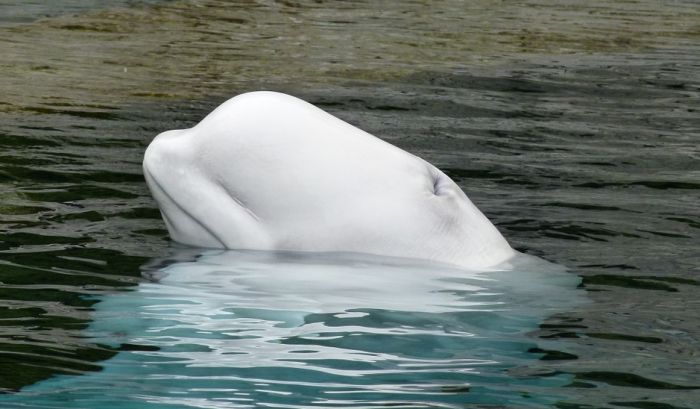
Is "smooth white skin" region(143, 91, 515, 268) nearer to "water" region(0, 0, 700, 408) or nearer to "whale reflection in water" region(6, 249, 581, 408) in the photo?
"whale reflection in water" region(6, 249, 581, 408)

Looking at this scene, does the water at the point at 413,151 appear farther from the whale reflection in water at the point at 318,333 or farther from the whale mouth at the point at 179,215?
the whale mouth at the point at 179,215

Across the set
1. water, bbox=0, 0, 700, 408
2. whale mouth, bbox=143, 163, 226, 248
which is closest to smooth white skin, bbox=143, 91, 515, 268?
whale mouth, bbox=143, 163, 226, 248

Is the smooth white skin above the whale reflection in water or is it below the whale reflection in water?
above

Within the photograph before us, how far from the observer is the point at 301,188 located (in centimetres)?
412

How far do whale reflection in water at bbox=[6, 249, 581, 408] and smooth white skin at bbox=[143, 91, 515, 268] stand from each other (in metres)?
0.06

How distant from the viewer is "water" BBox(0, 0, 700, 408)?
3447 mm

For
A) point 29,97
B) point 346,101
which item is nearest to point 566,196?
point 346,101

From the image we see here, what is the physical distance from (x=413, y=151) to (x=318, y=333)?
328 cm

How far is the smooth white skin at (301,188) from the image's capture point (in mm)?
4141

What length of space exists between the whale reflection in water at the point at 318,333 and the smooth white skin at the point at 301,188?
0.06 m

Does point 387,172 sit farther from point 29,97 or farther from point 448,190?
point 29,97

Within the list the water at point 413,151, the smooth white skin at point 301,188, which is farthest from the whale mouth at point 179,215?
the water at point 413,151

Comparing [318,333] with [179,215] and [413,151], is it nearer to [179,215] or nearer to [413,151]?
[179,215]

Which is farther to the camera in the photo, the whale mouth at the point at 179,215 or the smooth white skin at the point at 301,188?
the whale mouth at the point at 179,215
